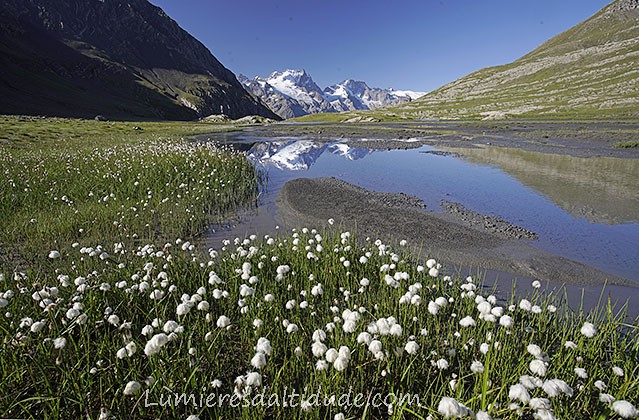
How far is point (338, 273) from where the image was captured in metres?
7.43

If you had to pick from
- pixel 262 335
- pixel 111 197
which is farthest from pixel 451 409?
pixel 111 197

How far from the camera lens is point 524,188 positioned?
18141 millimetres

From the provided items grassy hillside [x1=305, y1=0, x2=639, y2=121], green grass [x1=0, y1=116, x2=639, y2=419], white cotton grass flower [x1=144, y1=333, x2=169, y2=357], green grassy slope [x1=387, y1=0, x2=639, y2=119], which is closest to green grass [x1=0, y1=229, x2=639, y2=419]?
green grass [x1=0, y1=116, x2=639, y2=419]

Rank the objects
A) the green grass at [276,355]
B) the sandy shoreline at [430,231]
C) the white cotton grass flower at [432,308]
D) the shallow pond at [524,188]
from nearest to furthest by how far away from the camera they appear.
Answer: the green grass at [276,355] → the white cotton grass flower at [432,308] → the sandy shoreline at [430,231] → the shallow pond at [524,188]

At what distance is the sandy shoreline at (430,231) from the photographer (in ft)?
28.4

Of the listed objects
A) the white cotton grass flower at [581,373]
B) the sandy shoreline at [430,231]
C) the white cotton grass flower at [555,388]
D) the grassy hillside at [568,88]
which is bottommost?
the sandy shoreline at [430,231]

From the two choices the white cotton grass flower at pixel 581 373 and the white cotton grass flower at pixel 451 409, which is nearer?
the white cotton grass flower at pixel 451 409

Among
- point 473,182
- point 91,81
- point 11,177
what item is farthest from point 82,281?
point 91,81

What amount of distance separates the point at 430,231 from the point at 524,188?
10.2 metres

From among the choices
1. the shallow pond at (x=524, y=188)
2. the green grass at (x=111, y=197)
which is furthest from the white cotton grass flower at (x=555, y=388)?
the green grass at (x=111, y=197)

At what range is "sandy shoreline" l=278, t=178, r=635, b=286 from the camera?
341 inches

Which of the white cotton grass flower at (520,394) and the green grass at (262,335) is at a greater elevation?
the white cotton grass flower at (520,394)

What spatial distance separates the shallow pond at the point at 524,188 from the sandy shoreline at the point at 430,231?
861 mm

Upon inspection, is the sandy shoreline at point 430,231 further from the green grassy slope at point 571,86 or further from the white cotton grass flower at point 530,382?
the green grassy slope at point 571,86
